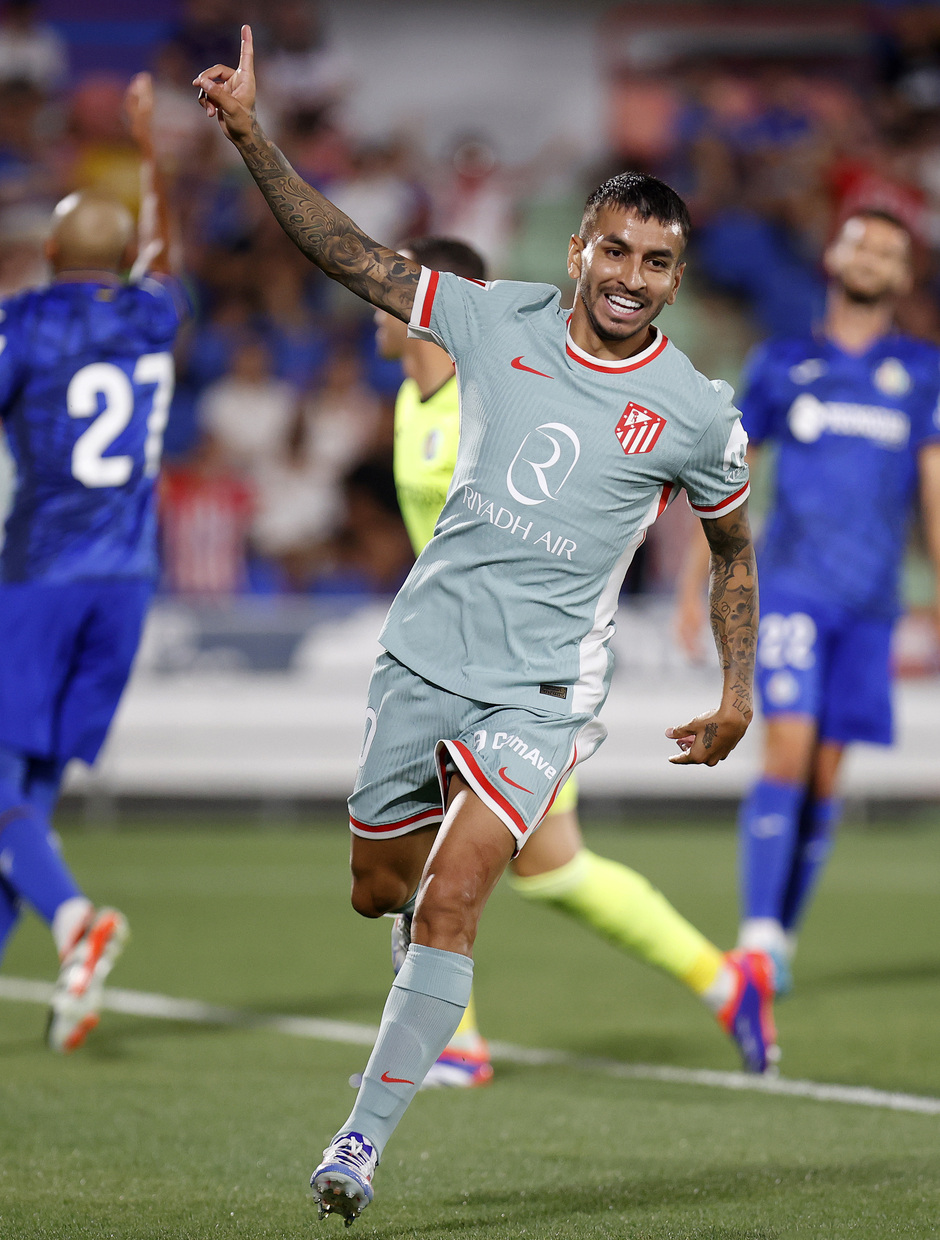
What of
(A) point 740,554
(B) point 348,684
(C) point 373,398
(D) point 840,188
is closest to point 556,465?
(A) point 740,554

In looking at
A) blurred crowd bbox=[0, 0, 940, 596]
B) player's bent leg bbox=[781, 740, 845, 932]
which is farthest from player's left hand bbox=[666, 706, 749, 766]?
blurred crowd bbox=[0, 0, 940, 596]

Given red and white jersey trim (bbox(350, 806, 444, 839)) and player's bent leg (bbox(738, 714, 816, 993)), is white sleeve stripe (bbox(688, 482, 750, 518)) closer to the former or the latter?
red and white jersey trim (bbox(350, 806, 444, 839))

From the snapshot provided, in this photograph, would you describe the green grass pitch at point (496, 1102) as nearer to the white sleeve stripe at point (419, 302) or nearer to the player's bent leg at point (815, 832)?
the player's bent leg at point (815, 832)

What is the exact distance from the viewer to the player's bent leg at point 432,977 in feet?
9.65

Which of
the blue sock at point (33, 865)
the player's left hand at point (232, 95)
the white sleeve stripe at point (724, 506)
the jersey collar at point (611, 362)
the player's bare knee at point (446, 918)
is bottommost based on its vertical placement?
the blue sock at point (33, 865)

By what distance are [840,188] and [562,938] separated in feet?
31.9

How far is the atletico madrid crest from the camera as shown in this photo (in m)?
3.27

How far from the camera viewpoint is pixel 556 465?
3.27 metres

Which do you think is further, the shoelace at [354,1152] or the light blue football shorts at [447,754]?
the light blue football shorts at [447,754]

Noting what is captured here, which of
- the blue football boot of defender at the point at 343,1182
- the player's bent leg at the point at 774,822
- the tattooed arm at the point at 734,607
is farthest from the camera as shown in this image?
the player's bent leg at the point at 774,822

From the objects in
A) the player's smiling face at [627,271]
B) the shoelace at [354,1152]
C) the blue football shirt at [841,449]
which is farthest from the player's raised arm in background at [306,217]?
the blue football shirt at [841,449]

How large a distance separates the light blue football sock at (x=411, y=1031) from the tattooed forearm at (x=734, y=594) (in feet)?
2.78

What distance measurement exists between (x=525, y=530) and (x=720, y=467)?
1.35 feet

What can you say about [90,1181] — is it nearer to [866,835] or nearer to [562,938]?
[562,938]
